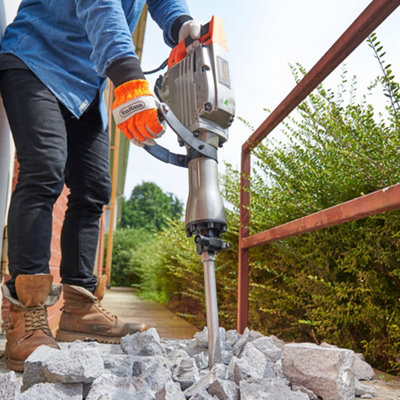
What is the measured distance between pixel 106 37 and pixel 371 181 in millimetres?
962

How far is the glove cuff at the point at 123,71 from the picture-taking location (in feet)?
4.42

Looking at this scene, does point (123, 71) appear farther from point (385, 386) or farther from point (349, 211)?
point (385, 386)

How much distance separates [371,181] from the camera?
140 centimetres

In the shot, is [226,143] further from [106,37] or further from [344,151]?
[106,37]

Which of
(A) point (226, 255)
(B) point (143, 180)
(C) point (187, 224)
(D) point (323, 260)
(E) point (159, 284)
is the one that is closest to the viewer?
(C) point (187, 224)

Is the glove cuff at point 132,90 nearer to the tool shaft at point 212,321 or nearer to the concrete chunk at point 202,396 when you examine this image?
the tool shaft at point 212,321

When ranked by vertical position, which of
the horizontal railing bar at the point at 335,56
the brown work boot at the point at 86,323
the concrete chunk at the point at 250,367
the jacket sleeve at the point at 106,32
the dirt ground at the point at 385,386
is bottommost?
the dirt ground at the point at 385,386

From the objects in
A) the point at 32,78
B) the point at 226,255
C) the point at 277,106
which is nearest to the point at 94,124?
the point at 32,78

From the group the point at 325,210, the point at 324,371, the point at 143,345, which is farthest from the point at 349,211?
the point at 143,345

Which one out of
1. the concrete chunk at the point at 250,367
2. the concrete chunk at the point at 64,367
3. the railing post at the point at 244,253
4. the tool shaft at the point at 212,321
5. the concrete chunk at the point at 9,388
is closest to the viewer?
the concrete chunk at the point at 9,388

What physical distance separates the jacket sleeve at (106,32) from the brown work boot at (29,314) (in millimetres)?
709

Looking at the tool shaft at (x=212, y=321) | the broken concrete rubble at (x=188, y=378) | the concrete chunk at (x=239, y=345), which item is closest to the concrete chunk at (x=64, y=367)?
the broken concrete rubble at (x=188, y=378)

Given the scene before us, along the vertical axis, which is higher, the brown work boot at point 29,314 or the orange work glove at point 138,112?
the orange work glove at point 138,112

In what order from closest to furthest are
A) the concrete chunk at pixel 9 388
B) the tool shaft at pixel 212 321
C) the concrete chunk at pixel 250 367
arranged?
the concrete chunk at pixel 9 388 < the concrete chunk at pixel 250 367 < the tool shaft at pixel 212 321
